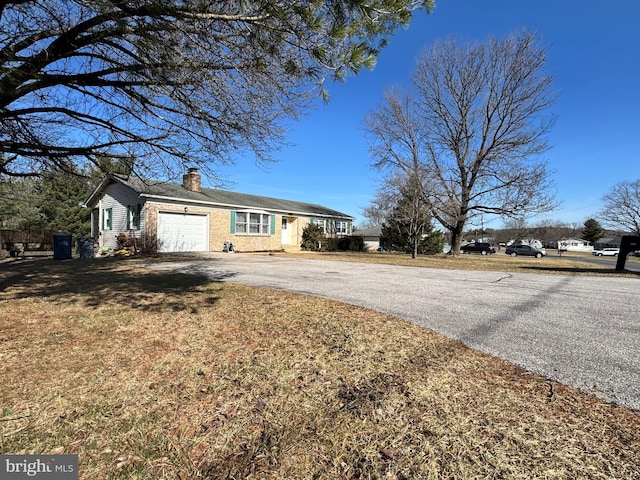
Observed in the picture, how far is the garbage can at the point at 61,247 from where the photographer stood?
44.1 ft

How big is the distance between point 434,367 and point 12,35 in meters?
6.08

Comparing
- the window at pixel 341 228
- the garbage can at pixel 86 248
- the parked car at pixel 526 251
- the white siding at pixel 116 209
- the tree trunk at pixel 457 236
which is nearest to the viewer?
the garbage can at pixel 86 248

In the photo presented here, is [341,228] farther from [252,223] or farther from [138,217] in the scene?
[138,217]

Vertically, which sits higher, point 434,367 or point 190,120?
point 190,120

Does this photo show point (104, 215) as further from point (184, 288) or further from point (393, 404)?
point (393, 404)

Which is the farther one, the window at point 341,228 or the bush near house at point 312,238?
the window at point 341,228

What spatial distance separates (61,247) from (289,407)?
15.5 m

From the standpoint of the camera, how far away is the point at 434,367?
3.16m

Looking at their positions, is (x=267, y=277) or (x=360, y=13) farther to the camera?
(x=267, y=277)

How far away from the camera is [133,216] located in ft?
56.7

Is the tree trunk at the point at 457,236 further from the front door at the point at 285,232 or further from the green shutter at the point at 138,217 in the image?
the green shutter at the point at 138,217

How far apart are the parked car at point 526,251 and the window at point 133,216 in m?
37.6

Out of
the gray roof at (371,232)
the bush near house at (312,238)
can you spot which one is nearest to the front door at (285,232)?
the bush near house at (312,238)

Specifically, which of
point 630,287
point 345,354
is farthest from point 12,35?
point 630,287
